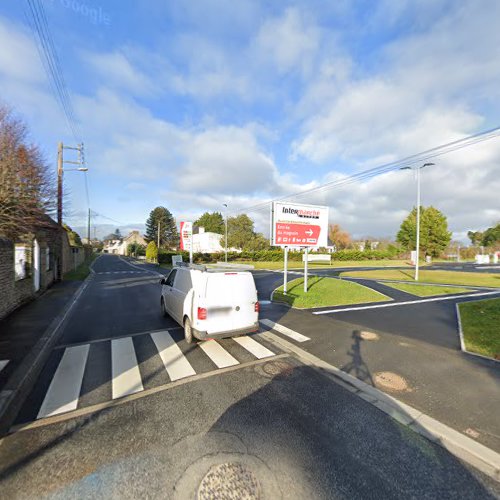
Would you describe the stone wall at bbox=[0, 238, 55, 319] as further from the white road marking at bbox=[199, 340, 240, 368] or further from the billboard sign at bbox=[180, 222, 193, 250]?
the billboard sign at bbox=[180, 222, 193, 250]

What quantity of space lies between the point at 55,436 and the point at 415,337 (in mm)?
7982

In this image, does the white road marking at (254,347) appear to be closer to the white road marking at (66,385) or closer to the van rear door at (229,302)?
the van rear door at (229,302)

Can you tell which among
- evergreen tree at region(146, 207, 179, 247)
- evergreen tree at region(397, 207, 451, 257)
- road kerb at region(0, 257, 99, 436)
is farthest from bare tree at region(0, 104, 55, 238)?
evergreen tree at region(397, 207, 451, 257)

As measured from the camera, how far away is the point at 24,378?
464 cm

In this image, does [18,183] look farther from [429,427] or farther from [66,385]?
[429,427]

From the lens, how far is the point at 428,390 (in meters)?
4.39

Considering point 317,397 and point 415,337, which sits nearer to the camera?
point 317,397

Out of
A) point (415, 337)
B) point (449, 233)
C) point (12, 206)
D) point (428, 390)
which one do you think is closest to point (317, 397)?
point (428, 390)

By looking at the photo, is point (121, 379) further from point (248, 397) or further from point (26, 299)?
point (26, 299)

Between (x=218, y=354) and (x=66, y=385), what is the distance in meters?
2.81

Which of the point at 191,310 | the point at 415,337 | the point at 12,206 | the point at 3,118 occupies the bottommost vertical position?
the point at 415,337

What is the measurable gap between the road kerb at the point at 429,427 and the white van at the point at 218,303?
2.11 metres

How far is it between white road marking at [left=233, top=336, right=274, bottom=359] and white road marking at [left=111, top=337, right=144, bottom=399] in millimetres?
2428

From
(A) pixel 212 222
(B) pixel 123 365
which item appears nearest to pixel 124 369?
(B) pixel 123 365
